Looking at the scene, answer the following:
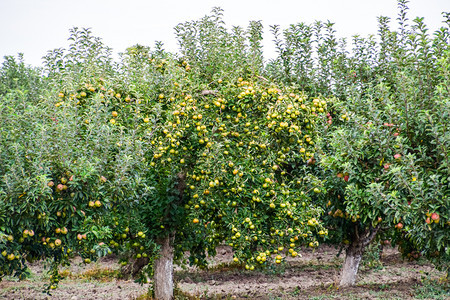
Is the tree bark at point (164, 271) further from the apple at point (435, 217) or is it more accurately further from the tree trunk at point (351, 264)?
the apple at point (435, 217)

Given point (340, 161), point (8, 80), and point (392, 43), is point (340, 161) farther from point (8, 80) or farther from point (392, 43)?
point (8, 80)

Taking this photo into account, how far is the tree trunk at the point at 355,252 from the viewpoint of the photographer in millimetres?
11711

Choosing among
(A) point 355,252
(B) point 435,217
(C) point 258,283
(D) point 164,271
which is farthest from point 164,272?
(B) point 435,217

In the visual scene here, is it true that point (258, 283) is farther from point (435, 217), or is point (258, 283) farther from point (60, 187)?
point (60, 187)

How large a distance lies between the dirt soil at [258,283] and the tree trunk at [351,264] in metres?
0.30

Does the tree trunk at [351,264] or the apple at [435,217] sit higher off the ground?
the apple at [435,217]

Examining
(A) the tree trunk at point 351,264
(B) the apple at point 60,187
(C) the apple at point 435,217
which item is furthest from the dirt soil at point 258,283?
(B) the apple at point 60,187

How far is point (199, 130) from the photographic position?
7820mm

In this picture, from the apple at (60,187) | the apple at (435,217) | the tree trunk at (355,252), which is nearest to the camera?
the apple at (60,187)

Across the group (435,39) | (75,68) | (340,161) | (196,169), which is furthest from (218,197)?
(435,39)

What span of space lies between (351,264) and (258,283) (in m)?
3.26

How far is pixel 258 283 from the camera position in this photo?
14.1 metres

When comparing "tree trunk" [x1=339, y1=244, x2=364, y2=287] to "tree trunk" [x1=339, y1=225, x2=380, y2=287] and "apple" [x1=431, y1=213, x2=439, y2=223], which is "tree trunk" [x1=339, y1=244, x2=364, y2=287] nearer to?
"tree trunk" [x1=339, y1=225, x2=380, y2=287]

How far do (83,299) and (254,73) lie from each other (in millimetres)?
7718
